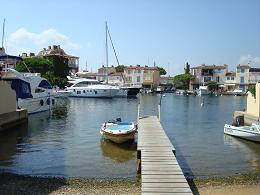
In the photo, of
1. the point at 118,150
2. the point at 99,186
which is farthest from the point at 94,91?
the point at 99,186

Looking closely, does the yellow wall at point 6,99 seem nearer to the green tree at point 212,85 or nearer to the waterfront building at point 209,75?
the green tree at point 212,85

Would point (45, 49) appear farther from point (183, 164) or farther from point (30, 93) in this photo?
point (183, 164)

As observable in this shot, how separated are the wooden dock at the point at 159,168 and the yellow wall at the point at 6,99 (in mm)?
13869

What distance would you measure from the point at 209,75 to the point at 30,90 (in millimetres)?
106423

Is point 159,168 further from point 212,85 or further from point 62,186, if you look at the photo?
point 212,85

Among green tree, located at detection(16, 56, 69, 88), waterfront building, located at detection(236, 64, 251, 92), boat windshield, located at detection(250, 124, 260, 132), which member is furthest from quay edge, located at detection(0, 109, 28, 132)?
waterfront building, located at detection(236, 64, 251, 92)

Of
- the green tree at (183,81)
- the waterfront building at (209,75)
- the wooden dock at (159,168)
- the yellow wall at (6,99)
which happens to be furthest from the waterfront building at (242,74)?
the wooden dock at (159,168)

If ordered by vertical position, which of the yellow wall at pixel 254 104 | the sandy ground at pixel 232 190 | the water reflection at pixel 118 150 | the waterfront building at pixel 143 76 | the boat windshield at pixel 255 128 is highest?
the waterfront building at pixel 143 76

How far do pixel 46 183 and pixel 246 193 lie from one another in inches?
327

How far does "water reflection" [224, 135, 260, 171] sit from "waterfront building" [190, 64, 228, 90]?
373 ft

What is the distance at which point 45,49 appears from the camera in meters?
138

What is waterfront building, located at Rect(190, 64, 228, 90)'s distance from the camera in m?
142

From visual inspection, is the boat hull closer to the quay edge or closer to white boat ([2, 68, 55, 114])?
the quay edge

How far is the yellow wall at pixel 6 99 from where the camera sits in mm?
31611
